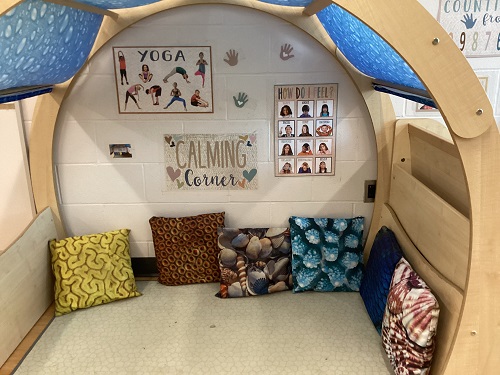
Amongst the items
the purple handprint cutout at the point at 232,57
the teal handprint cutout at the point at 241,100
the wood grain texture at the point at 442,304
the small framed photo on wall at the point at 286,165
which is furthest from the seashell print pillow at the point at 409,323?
the purple handprint cutout at the point at 232,57

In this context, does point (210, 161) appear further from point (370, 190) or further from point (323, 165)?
point (370, 190)

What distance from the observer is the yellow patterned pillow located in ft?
6.53

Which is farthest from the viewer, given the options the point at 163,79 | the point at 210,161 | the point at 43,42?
the point at 210,161

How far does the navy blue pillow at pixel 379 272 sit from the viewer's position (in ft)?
5.89

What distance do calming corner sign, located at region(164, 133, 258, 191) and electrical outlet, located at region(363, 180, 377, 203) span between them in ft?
1.61

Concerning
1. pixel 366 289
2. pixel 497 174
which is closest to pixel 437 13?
pixel 497 174

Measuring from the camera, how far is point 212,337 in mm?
1815

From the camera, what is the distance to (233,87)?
202 centimetres

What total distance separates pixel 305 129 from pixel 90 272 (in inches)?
43.3

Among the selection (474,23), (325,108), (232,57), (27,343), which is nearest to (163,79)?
(232,57)

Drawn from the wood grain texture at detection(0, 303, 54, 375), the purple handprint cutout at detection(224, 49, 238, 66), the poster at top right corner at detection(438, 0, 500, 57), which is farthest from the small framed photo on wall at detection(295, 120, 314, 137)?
the wood grain texture at detection(0, 303, 54, 375)

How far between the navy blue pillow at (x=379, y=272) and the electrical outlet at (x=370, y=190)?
0.17 meters

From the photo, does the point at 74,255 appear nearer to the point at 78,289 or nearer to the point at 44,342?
the point at 78,289

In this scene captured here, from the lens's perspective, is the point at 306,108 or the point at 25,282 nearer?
the point at 25,282
